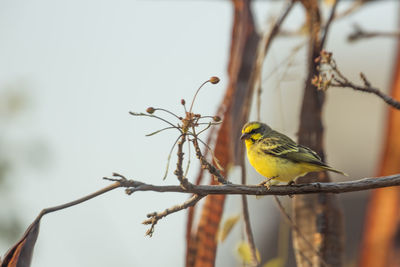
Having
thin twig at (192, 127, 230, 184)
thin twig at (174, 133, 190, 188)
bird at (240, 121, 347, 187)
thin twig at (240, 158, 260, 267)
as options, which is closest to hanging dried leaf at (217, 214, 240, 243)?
thin twig at (240, 158, 260, 267)

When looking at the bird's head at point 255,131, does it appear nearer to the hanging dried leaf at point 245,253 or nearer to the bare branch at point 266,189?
the hanging dried leaf at point 245,253

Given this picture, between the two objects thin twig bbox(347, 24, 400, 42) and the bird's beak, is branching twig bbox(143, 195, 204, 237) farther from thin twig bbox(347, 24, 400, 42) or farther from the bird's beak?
thin twig bbox(347, 24, 400, 42)

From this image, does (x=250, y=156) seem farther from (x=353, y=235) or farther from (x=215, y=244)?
(x=353, y=235)

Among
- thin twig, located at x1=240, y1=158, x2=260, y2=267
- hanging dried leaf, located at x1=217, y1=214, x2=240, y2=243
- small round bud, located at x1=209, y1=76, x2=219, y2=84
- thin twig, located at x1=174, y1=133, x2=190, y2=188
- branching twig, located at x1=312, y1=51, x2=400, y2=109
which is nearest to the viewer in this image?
thin twig, located at x1=174, y1=133, x2=190, y2=188

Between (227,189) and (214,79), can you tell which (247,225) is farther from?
(214,79)

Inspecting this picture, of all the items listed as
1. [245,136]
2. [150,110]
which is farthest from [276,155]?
[150,110]

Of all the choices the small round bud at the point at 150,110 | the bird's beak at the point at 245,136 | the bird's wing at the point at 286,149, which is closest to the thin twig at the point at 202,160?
the small round bud at the point at 150,110

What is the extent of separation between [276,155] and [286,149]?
5cm

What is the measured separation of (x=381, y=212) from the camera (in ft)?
11.5

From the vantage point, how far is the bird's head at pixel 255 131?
9.03ft

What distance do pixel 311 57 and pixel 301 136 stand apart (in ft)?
1.25

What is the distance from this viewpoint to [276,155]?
2500 mm

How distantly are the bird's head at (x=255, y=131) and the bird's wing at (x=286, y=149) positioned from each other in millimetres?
77

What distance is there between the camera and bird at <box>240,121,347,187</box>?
7.66ft
